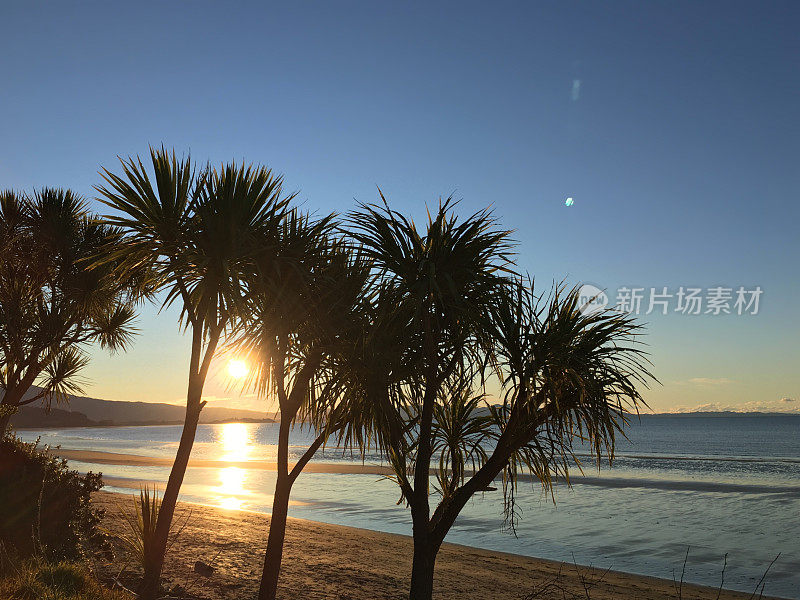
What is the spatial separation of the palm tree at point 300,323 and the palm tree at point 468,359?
52 cm

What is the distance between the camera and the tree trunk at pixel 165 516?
659 centimetres

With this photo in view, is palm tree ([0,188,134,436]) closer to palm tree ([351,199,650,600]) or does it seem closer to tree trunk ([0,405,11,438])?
tree trunk ([0,405,11,438])

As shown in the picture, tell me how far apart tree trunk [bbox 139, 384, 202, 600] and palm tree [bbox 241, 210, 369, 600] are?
0.88 meters

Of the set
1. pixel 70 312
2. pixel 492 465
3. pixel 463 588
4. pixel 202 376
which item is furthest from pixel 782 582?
pixel 70 312

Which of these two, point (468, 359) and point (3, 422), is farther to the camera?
point (3, 422)

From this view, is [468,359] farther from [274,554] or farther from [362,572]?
[362,572]

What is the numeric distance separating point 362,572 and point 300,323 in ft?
A: 22.6

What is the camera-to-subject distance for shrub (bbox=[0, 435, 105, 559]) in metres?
7.00

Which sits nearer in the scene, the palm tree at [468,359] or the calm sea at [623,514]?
the palm tree at [468,359]

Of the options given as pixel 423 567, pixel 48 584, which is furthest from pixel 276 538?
pixel 48 584

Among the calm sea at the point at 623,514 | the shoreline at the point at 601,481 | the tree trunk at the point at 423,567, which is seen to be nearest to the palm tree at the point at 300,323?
the tree trunk at the point at 423,567

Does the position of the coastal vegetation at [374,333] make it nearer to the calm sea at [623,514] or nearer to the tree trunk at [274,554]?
the tree trunk at [274,554]

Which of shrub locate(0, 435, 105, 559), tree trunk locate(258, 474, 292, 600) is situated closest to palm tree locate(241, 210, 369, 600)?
tree trunk locate(258, 474, 292, 600)

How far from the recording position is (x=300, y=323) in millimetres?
6812
